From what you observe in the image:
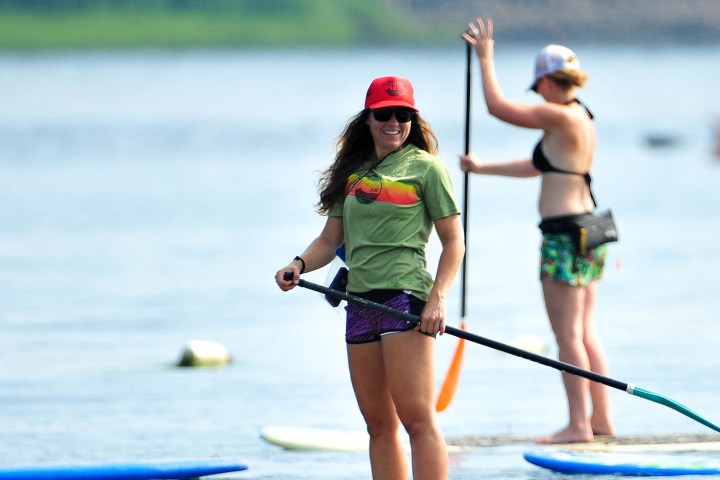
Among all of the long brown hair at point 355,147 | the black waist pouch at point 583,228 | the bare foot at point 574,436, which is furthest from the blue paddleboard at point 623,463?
the long brown hair at point 355,147

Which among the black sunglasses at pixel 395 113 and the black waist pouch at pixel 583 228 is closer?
the black sunglasses at pixel 395 113

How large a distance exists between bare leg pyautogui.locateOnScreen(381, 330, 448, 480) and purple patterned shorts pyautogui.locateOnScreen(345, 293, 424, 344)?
0.03 metres

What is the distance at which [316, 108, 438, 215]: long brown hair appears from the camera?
6180mm

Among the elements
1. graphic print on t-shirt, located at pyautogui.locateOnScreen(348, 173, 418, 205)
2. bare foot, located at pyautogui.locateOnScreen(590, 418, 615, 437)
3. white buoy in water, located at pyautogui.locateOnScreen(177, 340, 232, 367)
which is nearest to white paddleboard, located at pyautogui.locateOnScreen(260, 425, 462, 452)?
bare foot, located at pyautogui.locateOnScreen(590, 418, 615, 437)

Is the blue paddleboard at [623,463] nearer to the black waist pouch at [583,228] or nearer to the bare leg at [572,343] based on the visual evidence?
the bare leg at [572,343]

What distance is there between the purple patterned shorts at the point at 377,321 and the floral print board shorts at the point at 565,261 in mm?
1952

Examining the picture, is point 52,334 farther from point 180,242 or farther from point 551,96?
point 180,242

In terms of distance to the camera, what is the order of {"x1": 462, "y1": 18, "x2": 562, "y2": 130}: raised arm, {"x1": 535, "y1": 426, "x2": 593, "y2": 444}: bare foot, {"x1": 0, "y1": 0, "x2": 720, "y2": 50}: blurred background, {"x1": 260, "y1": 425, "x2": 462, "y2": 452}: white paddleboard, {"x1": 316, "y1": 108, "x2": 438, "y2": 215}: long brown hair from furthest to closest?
{"x1": 0, "y1": 0, "x2": 720, "y2": 50}: blurred background → {"x1": 260, "y1": 425, "x2": 462, "y2": 452}: white paddleboard → {"x1": 535, "y1": 426, "x2": 593, "y2": 444}: bare foot → {"x1": 462, "y1": 18, "x2": 562, "y2": 130}: raised arm → {"x1": 316, "y1": 108, "x2": 438, "y2": 215}: long brown hair

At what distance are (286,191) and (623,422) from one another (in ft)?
75.4

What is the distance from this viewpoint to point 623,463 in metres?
7.22

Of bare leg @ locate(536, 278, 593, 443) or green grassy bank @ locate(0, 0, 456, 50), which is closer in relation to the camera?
bare leg @ locate(536, 278, 593, 443)

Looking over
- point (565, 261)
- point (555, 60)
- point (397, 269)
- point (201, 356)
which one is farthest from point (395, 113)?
point (201, 356)

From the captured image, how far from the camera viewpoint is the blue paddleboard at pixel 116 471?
7000mm

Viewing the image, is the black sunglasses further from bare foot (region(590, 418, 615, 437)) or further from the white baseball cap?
bare foot (region(590, 418, 615, 437))
